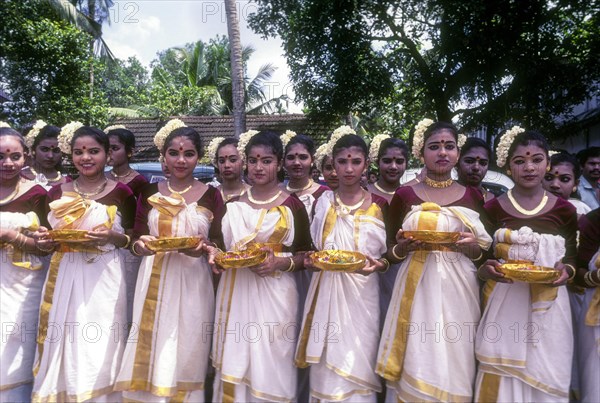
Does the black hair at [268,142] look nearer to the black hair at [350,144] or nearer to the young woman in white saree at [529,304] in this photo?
the black hair at [350,144]

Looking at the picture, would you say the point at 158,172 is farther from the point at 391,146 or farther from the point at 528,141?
the point at 528,141

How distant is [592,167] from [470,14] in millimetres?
7062

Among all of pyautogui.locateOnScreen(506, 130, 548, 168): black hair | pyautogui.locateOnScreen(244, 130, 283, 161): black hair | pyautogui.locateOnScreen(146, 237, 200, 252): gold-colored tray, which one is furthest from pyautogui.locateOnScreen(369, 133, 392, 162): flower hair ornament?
pyautogui.locateOnScreen(146, 237, 200, 252): gold-colored tray

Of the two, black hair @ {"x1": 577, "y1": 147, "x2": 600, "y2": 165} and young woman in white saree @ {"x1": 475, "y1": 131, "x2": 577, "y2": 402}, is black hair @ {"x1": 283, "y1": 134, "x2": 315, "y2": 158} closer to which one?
young woman in white saree @ {"x1": 475, "y1": 131, "x2": 577, "y2": 402}

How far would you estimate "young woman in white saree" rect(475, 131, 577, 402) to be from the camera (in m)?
3.30

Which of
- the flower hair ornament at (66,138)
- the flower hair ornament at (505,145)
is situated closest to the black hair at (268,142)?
the flower hair ornament at (66,138)

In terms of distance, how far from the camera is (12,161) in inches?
155

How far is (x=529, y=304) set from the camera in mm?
3416

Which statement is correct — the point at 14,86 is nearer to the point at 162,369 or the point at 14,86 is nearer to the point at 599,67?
the point at 162,369

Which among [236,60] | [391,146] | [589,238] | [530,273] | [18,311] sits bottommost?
[18,311]

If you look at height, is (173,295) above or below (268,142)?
below

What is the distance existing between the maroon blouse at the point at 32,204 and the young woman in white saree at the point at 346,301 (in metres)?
2.22

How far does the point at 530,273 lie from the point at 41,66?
601 inches

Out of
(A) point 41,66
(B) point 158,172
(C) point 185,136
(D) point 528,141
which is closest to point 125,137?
(C) point 185,136
